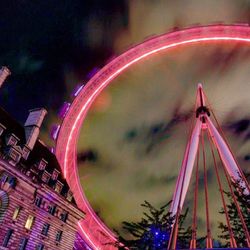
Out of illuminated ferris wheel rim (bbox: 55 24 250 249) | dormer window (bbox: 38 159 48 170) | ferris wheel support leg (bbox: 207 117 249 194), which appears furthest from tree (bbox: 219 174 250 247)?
dormer window (bbox: 38 159 48 170)

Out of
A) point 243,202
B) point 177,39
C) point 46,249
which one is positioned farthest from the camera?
point 46,249

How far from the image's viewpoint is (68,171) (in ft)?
125

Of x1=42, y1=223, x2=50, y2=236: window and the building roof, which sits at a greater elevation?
the building roof

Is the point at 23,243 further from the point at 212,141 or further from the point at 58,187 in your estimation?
the point at 212,141

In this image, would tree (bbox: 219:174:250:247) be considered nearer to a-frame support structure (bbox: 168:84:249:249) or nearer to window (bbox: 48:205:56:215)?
a-frame support structure (bbox: 168:84:249:249)

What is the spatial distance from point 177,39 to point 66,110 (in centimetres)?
1652

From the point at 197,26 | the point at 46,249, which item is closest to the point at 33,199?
the point at 46,249

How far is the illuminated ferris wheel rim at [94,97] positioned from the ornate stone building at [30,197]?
4.43 m

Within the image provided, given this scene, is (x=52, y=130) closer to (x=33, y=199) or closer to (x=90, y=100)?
(x=90, y=100)

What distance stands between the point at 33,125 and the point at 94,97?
10982 mm

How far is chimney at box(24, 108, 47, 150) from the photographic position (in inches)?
1624

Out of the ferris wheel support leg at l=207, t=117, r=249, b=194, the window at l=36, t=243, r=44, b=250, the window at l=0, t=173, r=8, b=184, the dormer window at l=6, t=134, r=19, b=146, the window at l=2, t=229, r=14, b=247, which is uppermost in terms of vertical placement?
the dormer window at l=6, t=134, r=19, b=146

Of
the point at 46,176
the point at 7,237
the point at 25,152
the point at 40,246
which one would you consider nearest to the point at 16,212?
the point at 7,237

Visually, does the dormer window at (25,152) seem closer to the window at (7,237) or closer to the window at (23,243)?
the window at (7,237)
